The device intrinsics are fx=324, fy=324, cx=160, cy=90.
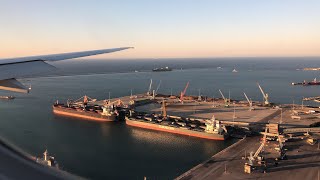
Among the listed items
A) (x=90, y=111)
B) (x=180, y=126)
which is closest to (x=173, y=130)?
(x=180, y=126)

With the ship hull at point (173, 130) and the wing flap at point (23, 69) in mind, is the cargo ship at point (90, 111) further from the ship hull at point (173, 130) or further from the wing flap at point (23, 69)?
the wing flap at point (23, 69)

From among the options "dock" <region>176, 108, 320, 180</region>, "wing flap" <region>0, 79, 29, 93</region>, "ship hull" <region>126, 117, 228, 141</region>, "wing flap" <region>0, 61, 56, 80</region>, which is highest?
"wing flap" <region>0, 61, 56, 80</region>

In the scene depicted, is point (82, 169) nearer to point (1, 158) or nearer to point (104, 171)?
point (104, 171)

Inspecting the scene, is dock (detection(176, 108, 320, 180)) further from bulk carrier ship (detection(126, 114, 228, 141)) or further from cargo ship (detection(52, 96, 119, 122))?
cargo ship (detection(52, 96, 119, 122))

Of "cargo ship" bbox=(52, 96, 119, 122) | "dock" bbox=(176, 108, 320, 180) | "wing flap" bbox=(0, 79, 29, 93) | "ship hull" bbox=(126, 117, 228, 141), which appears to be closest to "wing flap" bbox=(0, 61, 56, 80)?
"wing flap" bbox=(0, 79, 29, 93)

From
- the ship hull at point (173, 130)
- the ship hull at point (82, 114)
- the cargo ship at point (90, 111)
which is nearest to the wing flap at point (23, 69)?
the ship hull at point (173, 130)

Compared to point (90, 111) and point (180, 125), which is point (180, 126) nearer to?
point (180, 125)

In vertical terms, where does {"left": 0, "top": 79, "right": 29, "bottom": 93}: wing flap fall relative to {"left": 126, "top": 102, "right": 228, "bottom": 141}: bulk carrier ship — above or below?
above
